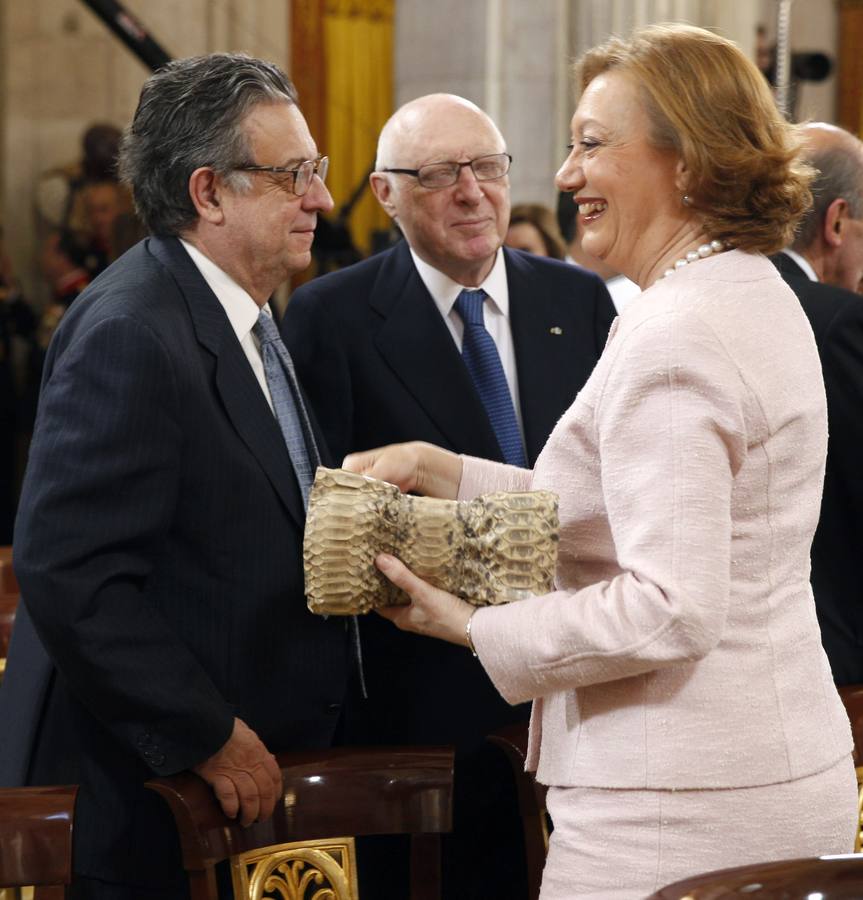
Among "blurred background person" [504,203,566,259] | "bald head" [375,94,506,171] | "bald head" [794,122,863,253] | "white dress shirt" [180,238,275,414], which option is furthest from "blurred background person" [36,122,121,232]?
"white dress shirt" [180,238,275,414]

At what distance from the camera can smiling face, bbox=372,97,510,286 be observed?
11.0 ft

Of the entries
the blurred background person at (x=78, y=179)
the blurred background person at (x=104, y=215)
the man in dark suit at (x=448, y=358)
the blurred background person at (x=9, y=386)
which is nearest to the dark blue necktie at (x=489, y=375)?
the man in dark suit at (x=448, y=358)

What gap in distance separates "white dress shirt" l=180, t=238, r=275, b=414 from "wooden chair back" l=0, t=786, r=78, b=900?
85 centimetres

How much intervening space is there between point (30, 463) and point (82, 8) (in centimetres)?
762

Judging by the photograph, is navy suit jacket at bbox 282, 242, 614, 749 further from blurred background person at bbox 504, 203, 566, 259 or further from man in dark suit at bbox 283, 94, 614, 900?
blurred background person at bbox 504, 203, 566, 259

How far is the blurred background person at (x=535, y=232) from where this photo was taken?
5.64 meters

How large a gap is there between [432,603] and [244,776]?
0.45 metres

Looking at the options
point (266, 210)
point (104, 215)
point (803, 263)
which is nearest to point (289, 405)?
point (266, 210)

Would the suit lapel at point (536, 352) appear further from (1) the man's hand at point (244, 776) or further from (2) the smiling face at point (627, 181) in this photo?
(2) the smiling face at point (627, 181)

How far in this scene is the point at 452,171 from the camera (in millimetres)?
3396

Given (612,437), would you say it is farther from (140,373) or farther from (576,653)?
(140,373)

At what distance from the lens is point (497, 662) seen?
74.0 inches

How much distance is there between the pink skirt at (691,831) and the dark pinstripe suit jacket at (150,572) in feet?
2.15

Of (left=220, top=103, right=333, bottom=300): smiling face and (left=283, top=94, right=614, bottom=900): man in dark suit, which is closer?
(left=220, top=103, right=333, bottom=300): smiling face
